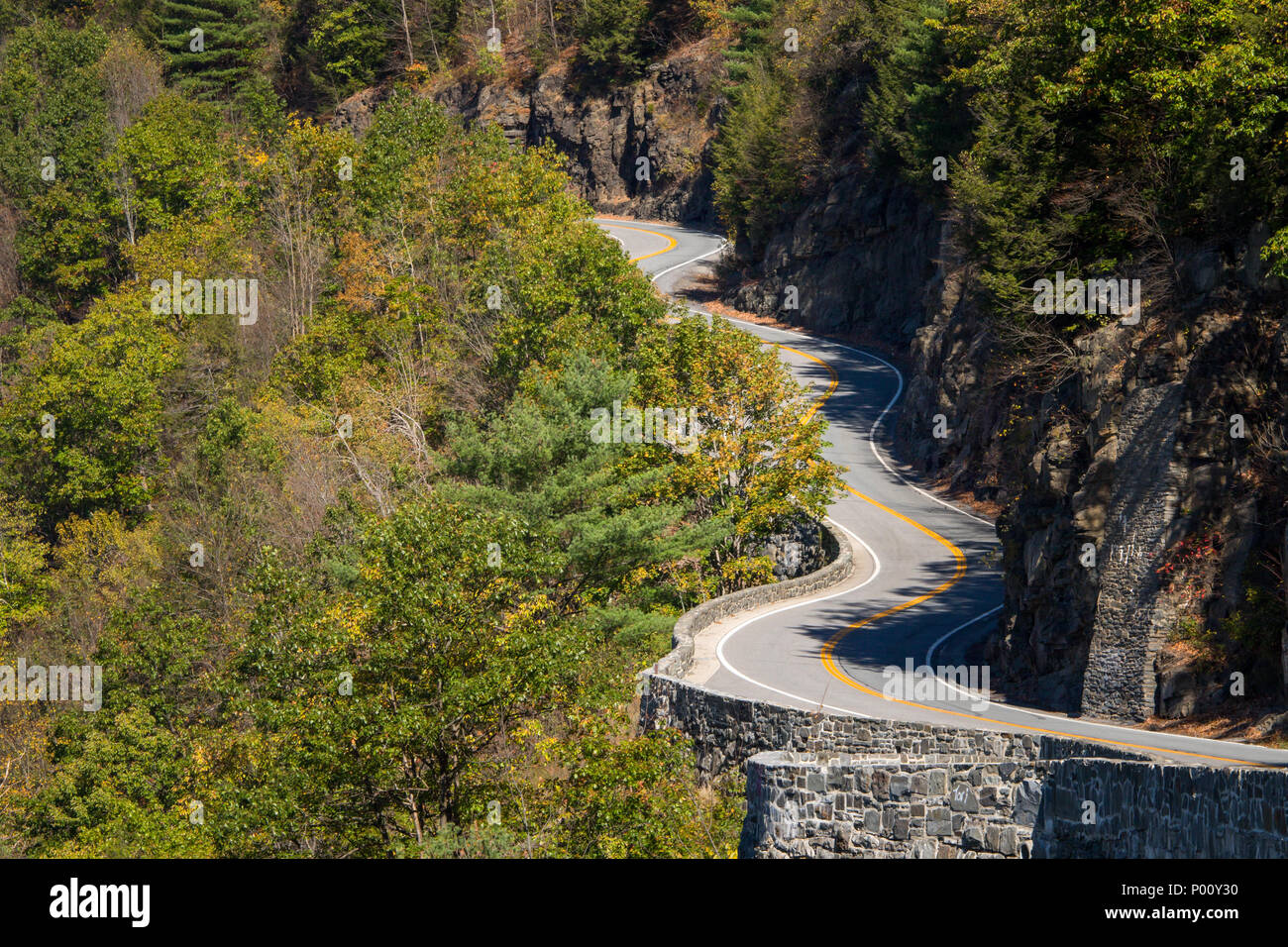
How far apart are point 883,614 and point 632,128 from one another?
59.9 m

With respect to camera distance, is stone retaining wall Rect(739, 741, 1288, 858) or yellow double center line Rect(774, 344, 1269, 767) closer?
stone retaining wall Rect(739, 741, 1288, 858)

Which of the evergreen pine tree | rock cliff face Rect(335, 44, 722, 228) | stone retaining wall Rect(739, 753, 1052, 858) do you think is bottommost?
stone retaining wall Rect(739, 753, 1052, 858)

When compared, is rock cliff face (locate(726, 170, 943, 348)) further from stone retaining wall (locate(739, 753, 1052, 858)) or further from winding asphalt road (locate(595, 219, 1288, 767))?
stone retaining wall (locate(739, 753, 1052, 858))

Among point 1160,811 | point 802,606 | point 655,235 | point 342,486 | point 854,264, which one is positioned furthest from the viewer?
point 655,235

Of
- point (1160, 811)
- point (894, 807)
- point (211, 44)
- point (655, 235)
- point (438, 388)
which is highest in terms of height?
point (211, 44)

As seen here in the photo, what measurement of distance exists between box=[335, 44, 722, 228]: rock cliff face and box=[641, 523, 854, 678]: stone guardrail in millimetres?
46643

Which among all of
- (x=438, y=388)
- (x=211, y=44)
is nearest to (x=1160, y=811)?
(x=438, y=388)

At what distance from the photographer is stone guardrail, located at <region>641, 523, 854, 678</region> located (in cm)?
2802

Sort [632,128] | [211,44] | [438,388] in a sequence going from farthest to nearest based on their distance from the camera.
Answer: [211,44] → [632,128] → [438,388]

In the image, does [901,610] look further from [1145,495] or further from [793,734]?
[793,734]

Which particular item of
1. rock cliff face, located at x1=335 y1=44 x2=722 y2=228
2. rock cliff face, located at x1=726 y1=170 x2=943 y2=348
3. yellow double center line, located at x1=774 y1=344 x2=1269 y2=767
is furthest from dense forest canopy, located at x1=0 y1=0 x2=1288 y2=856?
yellow double center line, located at x1=774 y1=344 x2=1269 y2=767

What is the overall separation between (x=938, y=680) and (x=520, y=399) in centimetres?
1687

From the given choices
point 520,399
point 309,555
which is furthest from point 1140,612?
point 309,555

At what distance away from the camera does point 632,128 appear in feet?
290
